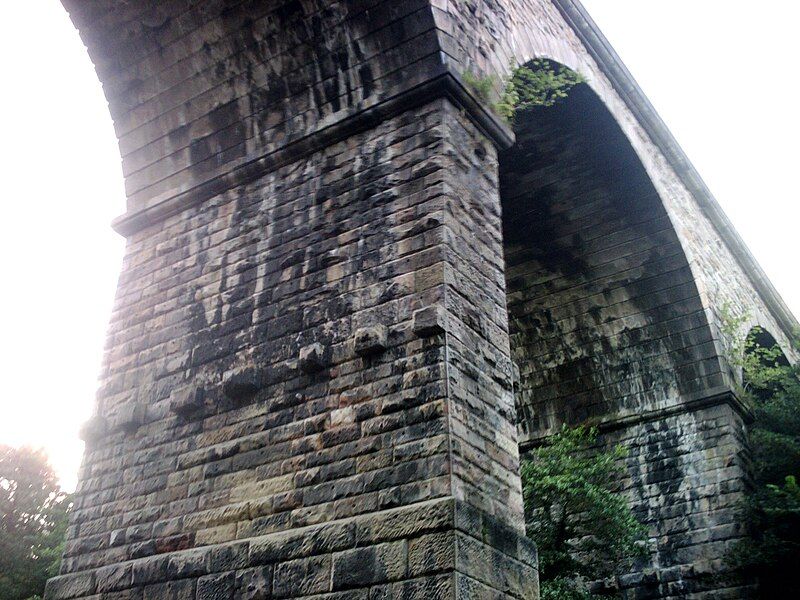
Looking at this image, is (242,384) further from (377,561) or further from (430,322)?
(377,561)

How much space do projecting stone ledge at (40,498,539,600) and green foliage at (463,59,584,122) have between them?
3.24 m

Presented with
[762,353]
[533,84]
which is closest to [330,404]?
[533,84]

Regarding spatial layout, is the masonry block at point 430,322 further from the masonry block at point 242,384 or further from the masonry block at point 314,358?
the masonry block at point 242,384

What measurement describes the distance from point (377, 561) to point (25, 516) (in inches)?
700

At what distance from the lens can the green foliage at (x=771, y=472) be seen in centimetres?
852

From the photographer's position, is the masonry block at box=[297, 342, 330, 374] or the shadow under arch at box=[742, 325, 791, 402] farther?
the shadow under arch at box=[742, 325, 791, 402]

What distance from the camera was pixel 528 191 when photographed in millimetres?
10273

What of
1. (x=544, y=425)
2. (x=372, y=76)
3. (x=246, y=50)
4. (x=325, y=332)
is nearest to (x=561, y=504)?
(x=544, y=425)

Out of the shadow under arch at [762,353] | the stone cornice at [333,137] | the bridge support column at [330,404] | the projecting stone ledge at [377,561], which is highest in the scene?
the shadow under arch at [762,353]

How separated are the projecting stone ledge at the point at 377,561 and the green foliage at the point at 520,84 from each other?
3244mm

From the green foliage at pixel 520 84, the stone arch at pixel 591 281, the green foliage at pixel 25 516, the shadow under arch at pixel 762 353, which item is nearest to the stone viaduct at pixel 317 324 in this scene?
the green foliage at pixel 520 84

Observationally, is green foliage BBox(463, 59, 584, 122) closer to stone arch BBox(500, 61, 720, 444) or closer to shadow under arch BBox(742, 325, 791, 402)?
stone arch BBox(500, 61, 720, 444)

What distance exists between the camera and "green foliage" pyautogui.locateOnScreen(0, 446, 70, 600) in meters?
16.2

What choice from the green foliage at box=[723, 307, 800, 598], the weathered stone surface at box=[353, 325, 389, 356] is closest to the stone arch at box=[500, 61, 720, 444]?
the green foliage at box=[723, 307, 800, 598]
